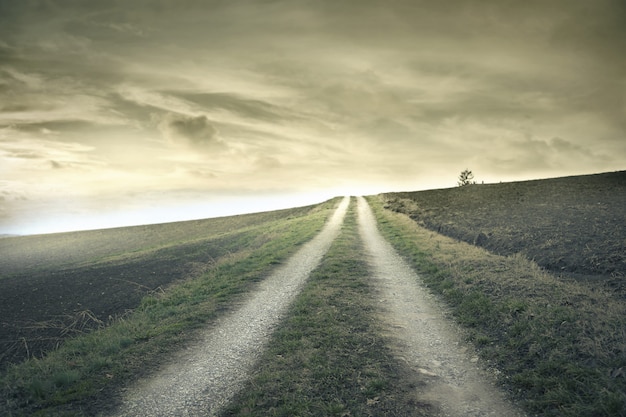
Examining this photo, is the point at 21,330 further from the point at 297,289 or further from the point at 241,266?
the point at 297,289

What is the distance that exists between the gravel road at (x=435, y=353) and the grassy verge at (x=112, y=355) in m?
6.89

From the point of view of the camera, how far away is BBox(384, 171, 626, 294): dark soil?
51.3 feet

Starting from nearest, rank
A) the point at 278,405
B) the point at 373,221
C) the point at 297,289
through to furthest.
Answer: the point at 278,405 < the point at 297,289 < the point at 373,221

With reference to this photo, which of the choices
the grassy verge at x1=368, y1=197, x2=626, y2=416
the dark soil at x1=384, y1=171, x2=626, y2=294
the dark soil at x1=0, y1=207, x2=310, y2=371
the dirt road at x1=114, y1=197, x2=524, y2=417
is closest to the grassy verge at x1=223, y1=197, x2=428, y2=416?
the dirt road at x1=114, y1=197, x2=524, y2=417

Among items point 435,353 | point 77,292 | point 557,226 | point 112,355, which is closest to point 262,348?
point 112,355

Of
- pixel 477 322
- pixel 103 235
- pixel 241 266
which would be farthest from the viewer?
pixel 103 235

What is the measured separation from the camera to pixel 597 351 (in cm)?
778

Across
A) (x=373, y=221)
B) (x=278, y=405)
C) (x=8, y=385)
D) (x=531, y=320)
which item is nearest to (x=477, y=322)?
(x=531, y=320)

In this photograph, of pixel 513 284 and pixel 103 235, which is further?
pixel 103 235

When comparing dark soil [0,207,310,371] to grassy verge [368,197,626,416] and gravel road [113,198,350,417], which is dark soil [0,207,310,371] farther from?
grassy verge [368,197,626,416]

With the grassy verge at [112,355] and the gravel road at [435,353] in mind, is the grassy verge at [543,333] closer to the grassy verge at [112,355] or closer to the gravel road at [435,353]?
the gravel road at [435,353]

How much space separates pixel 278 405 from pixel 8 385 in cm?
726

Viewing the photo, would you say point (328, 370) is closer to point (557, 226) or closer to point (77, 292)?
point (77, 292)

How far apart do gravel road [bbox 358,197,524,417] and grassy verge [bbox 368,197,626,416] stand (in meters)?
0.54
